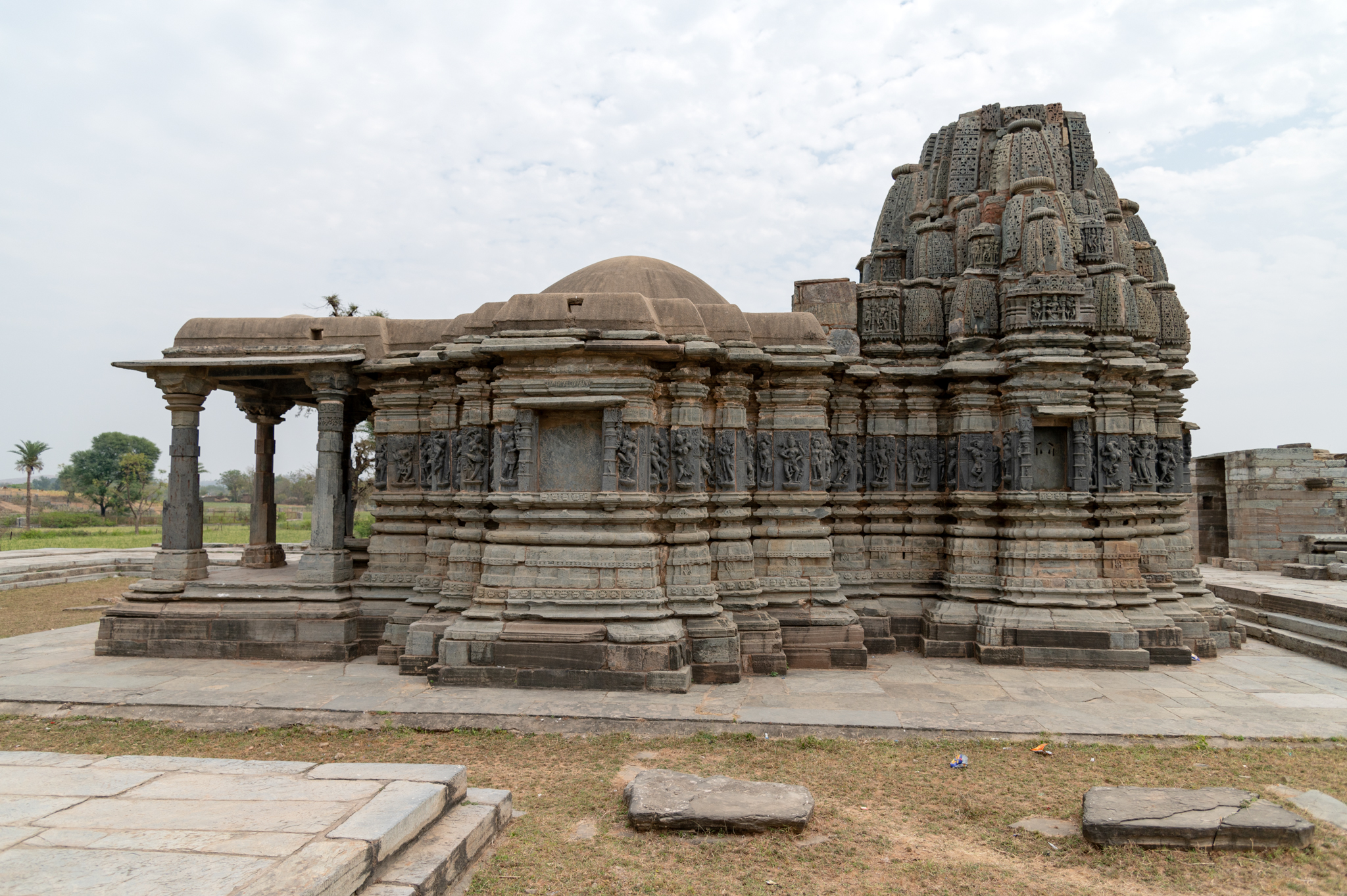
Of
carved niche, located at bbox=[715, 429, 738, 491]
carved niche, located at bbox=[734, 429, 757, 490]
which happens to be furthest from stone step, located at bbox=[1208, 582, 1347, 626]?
carved niche, located at bbox=[715, 429, 738, 491]

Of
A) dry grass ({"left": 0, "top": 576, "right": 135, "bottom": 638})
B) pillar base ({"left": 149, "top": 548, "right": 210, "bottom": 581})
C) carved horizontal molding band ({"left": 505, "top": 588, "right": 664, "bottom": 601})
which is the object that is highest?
pillar base ({"left": 149, "top": 548, "right": 210, "bottom": 581})

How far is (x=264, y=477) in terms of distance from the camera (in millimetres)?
14500

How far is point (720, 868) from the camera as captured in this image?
5.11 m

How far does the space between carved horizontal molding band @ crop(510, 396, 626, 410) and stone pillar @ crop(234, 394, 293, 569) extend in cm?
707

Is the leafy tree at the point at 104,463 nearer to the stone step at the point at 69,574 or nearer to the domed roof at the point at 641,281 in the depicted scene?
the stone step at the point at 69,574

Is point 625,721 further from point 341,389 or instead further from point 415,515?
point 341,389

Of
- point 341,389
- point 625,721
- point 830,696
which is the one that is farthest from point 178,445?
point 830,696

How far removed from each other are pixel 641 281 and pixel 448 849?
859cm

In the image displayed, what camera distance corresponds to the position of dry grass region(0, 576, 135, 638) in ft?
47.5

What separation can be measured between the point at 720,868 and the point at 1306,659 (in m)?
11.5

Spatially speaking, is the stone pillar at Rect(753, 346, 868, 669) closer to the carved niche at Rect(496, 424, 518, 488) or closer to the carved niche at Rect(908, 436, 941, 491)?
the carved niche at Rect(908, 436, 941, 491)

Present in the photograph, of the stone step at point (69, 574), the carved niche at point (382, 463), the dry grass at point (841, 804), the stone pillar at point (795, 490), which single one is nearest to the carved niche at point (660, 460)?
the stone pillar at point (795, 490)

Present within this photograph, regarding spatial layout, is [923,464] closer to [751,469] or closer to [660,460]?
[751,469]

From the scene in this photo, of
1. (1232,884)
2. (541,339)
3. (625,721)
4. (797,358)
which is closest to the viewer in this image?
(1232,884)
